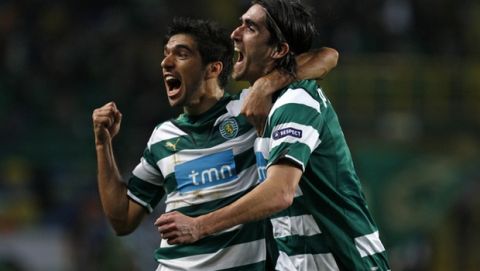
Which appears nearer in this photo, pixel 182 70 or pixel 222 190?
pixel 222 190

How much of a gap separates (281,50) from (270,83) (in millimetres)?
151

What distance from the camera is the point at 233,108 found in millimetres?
5082

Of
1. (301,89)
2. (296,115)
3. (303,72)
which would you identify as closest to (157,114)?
(303,72)

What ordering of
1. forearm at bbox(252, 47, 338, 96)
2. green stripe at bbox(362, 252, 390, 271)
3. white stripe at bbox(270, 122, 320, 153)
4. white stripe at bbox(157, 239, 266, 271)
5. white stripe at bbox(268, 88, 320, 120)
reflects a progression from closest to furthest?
white stripe at bbox(270, 122, 320, 153) → white stripe at bbox(268, 88, 320, 120) → green stripe at bbox(362, 252, 390, 271) → forearm at bbox(252, 47, 338, 96) → white stripe at bbox(157, 239, 266, 271)

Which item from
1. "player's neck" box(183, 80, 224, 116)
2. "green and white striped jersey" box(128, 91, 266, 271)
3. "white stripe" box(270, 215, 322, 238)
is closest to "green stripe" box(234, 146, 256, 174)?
"green and white striped jersey" box(128, 91, 266, 271)

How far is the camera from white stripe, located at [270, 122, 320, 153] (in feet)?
13.6

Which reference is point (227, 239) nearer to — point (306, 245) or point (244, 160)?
point (244, 160)

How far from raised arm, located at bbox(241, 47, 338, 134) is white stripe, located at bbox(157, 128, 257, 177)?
244 millimetres

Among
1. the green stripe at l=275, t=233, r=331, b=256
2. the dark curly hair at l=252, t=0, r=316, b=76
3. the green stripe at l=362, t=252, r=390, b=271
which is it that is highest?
the dark curly hair at l=252, t=0, r=316, b=76

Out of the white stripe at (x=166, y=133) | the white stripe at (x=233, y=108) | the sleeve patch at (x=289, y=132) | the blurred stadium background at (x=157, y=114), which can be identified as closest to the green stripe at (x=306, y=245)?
the sleeve patch at (x=289, y=132)

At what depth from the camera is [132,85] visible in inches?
513

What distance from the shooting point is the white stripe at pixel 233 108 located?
5051 millimetres

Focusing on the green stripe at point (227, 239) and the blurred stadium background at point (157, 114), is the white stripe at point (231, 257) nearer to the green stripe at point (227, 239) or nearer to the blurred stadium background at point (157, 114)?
the green stripe at point (227, 239)

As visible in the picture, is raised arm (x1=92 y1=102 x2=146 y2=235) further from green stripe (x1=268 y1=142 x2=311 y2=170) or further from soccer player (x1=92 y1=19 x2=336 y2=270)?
green stripe (x1=268 y1=142 x2=311 y2=170)
